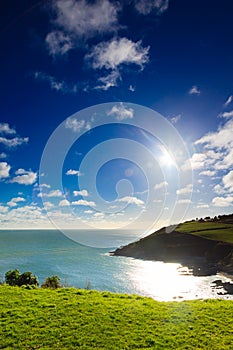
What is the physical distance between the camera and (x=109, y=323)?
12234 millimetres

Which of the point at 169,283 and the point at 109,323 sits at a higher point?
the point at 109,323

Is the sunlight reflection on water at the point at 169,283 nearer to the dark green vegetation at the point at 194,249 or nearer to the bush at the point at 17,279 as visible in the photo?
the dark green vegetation at the point at 194,249

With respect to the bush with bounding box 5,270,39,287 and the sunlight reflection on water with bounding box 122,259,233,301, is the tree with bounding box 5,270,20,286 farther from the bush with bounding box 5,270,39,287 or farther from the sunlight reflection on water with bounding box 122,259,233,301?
the sunlight reflection on water with bounding box 122,259,233,301

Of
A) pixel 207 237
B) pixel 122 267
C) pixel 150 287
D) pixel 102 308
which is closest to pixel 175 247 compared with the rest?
pixel 207 237

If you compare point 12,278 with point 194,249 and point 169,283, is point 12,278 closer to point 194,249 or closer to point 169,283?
point 169,283

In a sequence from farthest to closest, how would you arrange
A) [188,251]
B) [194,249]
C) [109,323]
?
[188,251]
[194,249]
[109,323]

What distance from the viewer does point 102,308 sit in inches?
564

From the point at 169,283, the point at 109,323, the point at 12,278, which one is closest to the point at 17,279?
the point at 12,278

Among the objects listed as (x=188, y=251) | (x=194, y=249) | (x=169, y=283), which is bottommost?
(x=169, y=283)

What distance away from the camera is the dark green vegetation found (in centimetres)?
8162

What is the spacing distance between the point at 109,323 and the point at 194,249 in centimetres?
9569

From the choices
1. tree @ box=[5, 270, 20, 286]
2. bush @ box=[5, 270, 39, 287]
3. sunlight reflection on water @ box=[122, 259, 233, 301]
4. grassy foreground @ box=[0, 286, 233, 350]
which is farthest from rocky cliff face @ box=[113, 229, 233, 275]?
grassy foreground @ box=[0, 286, 233, 350]

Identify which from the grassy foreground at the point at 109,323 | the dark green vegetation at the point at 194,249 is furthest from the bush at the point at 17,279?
the dark green vegetation at the point at 194,249

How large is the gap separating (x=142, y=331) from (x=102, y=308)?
3.54 m
